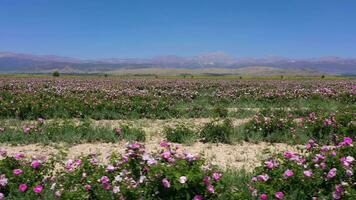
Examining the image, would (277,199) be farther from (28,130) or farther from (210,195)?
(28,130)

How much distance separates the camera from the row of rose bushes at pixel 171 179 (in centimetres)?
468

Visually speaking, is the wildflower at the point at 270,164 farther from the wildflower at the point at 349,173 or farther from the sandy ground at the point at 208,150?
the sandy ground at the point at 208,150

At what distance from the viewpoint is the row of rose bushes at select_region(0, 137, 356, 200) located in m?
4.68

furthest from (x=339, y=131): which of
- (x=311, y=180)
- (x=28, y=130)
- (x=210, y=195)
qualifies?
(x=28, y=130)

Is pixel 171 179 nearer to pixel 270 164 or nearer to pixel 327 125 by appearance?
pixel 270 164

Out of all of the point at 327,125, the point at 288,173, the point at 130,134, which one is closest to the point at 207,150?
the point at 130,134

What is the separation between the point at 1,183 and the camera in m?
4.92

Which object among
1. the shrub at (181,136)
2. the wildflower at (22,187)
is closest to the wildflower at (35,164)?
the wildflower at (22,187)

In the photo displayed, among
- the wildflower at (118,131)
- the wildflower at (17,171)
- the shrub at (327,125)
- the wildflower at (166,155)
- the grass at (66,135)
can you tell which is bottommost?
the grass at (66,135)

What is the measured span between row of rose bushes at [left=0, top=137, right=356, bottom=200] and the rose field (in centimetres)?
1

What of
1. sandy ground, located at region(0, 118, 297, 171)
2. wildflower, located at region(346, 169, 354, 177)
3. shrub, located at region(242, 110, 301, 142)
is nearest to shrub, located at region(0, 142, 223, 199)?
wildflower, located at region(346, 169, 354, 177)

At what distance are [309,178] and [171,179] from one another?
189cm

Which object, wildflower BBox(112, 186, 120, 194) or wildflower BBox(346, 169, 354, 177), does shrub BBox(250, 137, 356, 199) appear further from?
wildflower BBox(112, 186, 120, 194)

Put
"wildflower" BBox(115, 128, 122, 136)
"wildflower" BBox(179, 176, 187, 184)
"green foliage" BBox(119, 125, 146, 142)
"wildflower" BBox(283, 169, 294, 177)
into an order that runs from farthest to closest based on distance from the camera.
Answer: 1. "wildflower" BBox(115, 128, 122, 136)
2. "green foliage" BBox(119, 125, 146, 142)
3. "wildflower" BBox(283, 169, 294, 177)
4. "wildflower" BBox(179, 176, 187, 184)
